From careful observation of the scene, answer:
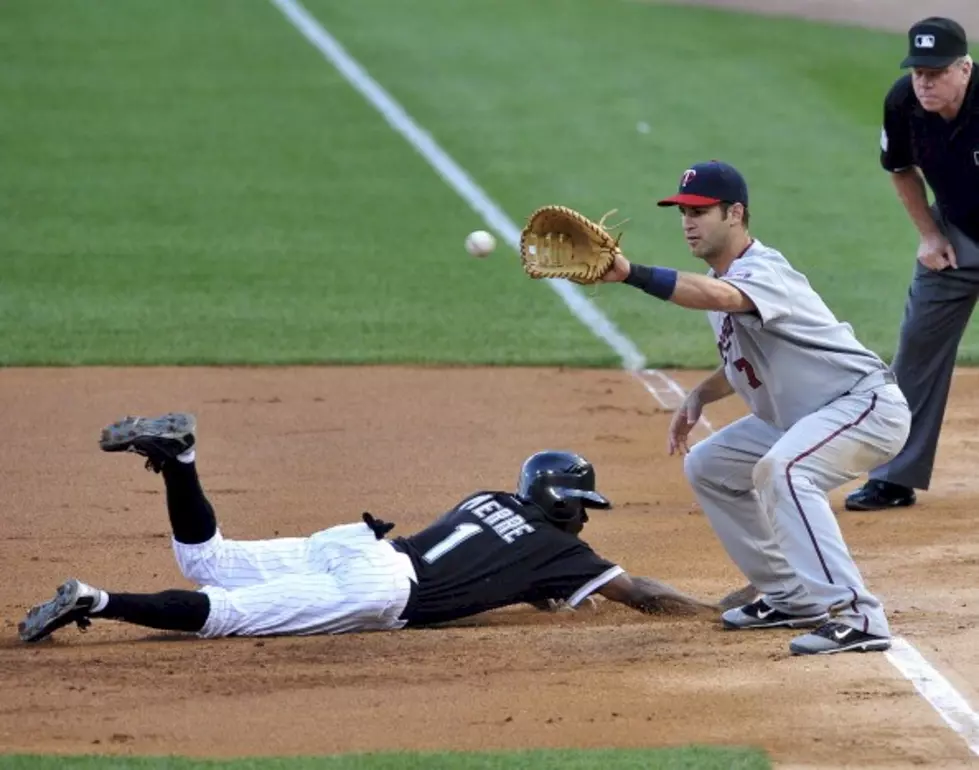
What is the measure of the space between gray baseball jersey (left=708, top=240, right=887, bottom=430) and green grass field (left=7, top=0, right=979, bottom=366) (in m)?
4.79

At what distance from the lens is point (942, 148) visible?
8.24 meters

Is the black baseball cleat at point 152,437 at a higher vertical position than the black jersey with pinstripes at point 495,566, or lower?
higher

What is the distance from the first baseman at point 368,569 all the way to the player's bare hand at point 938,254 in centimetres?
250

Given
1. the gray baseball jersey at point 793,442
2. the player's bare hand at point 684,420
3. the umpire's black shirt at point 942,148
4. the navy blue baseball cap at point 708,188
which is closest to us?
the gray baseball jersey at point 793,442

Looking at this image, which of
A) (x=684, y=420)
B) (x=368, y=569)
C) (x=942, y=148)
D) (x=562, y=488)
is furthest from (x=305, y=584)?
(x=942, y=148)

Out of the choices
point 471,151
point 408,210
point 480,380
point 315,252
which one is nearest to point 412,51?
point 471,151

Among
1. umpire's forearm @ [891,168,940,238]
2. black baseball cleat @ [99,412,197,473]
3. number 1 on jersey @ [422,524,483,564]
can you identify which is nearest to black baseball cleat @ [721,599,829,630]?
number 1 on jersey @ [422,524,483,564]

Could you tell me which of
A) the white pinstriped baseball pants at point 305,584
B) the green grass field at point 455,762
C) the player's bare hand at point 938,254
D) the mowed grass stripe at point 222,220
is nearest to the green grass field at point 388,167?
the mowed grass stripe at point 222,220

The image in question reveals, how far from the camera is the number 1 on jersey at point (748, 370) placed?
654cm

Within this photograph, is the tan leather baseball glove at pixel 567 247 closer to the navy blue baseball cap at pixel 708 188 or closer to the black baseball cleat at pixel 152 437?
the navy blue baseball cap at pixel 708 188

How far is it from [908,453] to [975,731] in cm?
328

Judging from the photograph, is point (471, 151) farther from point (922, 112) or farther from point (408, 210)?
point (922, 112)

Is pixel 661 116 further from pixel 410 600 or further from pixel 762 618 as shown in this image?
pixel 410 600

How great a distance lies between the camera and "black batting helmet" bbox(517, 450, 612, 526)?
679 cm
